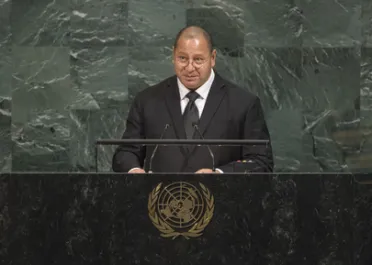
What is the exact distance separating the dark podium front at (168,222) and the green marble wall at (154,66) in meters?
2.96

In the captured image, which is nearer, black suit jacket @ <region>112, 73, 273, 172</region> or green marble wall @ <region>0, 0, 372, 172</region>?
black suit jacket @ <region>112, 73, 273, 172</region>

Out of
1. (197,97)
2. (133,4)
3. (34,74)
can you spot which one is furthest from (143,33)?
(197,97)

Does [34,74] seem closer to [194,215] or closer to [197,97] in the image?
[197,97]

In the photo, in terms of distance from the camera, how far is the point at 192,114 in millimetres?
5668

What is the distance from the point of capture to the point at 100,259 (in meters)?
4.41

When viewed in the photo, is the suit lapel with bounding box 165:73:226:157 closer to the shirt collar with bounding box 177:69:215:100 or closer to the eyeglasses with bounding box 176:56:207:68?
the shirt collar with bounding box 177:69:215:100

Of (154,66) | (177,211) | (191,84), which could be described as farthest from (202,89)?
(154,66)

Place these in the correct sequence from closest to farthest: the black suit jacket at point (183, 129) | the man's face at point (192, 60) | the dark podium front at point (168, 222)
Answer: the dark podium front at point (168, 222) → the black suit jacket at point (183, 129) → the man's face at point (192, 60)

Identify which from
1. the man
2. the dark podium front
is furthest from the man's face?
the dark podium front

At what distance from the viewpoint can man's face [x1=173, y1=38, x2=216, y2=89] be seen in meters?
5.55

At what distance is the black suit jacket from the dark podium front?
2.52 feet

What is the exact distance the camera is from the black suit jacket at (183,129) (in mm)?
5391

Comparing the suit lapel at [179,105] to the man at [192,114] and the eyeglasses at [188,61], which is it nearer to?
the man at [192,114]

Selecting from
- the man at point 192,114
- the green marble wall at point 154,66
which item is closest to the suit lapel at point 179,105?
the man at point 192,114
